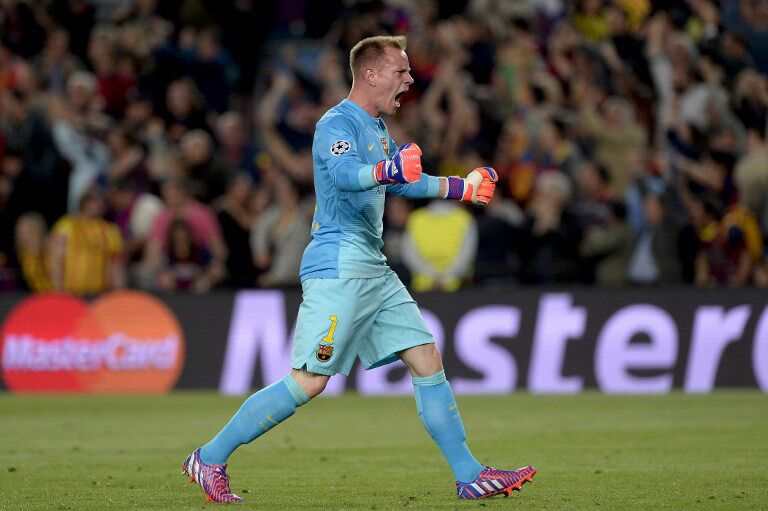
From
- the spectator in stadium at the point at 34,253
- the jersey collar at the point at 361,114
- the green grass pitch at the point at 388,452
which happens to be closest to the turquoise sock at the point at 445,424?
the green grass pitch at the point at 388,452

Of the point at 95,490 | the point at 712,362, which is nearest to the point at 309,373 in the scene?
the point at 95,490

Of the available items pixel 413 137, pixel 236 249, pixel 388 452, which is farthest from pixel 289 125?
pixel 388 452

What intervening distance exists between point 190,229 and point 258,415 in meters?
9.73

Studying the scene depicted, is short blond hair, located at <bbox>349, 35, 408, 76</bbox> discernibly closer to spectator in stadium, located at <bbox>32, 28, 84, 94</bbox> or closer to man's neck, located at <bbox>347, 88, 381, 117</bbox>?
man's neck, located at <bbox>347, 88, 381, 117</bbox>

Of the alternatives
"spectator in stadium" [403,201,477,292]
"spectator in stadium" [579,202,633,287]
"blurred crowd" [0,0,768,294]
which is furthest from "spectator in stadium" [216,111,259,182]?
"spectator in stadium" [579,202,633,287]

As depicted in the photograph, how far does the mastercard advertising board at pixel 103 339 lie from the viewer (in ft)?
55.0

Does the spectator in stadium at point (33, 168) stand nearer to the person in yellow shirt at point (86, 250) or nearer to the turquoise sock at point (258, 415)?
the person in yellow shirt at point (86, 250)

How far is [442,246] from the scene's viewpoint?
16.3 m

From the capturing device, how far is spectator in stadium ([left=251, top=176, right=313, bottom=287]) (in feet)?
55.6

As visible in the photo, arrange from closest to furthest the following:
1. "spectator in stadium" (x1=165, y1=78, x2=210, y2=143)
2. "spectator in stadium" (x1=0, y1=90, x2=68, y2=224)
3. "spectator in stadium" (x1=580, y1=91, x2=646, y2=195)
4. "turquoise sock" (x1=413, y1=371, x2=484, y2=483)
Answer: "turquoise sock" (x1=413, y1=371, x2=484, y2=483) < "spectator in stadium" (x1=580, y1=91, x2=646, y2=195) < "spectator in stadium" (x1=0, y1=90, x2=68, y2=224) < "spectator in stadium" (x1=165, y1=78, x2=210, y2=143)

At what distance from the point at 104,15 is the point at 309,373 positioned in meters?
15.9

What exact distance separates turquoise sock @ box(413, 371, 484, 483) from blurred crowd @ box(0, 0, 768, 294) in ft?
29.0

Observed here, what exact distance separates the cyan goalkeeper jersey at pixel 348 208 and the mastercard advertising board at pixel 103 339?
9.60 m

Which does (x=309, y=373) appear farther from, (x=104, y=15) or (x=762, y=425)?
(x=104, y=15)
